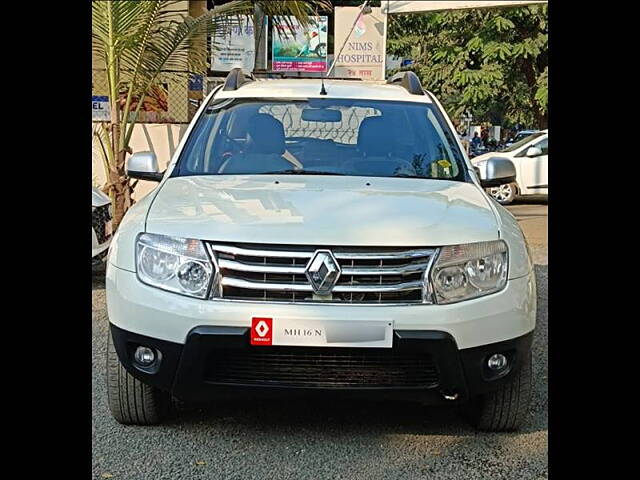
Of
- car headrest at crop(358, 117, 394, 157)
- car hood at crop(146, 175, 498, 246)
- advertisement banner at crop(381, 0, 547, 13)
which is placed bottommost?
car hood at crop(146, 175, 498, 246)

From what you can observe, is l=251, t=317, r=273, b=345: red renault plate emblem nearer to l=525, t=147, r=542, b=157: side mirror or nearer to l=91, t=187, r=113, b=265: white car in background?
l=91, t=187, r=113, b=265: white car in background

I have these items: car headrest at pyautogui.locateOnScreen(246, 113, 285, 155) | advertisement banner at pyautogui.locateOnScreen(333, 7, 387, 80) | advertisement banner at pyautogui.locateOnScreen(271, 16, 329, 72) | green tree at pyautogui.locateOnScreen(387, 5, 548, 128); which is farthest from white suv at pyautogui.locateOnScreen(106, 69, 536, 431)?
green tree at pyautogui.locateOnScreen(387, 5, 548, 128)

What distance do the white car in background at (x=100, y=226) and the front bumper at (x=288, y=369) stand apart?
139 inches

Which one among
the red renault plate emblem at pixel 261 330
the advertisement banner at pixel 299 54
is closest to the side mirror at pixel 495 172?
the red renault plate emblem at pixel 261 330

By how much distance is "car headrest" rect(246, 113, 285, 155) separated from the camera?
179 inches

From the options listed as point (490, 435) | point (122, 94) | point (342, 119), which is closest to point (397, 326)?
point (490, 435)

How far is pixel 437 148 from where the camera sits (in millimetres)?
4699

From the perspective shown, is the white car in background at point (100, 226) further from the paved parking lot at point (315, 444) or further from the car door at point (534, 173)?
the car door at point (534, 173)

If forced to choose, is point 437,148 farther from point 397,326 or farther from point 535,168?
point 535,168

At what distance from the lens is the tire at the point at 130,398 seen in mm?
3660

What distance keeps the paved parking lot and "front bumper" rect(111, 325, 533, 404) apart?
327 mm
